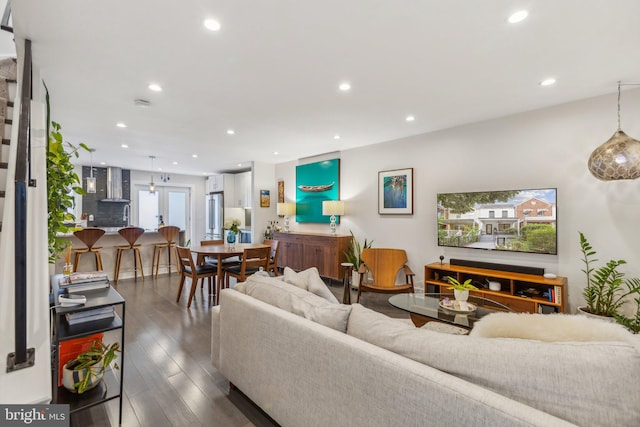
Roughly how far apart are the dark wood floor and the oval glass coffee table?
0.89 metres

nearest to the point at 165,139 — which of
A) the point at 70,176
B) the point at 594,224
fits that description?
the point at 70,176

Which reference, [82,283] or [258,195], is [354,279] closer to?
[258,195]

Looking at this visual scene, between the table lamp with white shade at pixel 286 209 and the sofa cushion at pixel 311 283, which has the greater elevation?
the table lamp with white shade at pixel 286 209

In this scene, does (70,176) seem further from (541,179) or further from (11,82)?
(541,179)

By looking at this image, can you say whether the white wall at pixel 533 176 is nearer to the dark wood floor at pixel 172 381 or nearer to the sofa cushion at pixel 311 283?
the dark wood floor at pixel 172 381

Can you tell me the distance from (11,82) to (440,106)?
3819 millimetres

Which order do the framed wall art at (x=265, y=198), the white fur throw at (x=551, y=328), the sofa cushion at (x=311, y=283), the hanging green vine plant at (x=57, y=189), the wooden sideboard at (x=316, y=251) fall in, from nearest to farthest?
the white fur throw at (x=551, y=328) → the hanging green vine plant at (x=57, y=189) → the sofa cushion at (x=311, y=283) → the wooden sideboard at (x=316, y=251) → the framed wall art at (x=265, y=198)

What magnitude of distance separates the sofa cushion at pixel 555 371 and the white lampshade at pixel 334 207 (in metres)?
4.23

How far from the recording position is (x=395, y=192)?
15.6 feet

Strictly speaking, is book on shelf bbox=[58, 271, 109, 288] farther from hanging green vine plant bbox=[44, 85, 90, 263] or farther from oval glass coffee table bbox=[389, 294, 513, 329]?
oval glass coffee table bbox=[389, 294, 513, 329]

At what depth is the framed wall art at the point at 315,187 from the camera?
5723 millimetres

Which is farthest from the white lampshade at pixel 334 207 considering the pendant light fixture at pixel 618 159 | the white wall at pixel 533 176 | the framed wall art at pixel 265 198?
the pendant light fixture at pixel 618 159

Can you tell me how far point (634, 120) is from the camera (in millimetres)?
2842

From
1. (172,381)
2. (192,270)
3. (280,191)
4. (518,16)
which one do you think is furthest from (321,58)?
(280,191)
